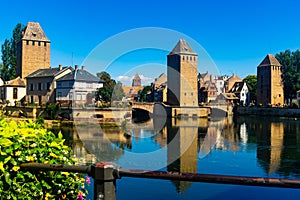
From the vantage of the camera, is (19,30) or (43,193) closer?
(43,193)

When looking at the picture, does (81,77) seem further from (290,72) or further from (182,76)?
(290,72)

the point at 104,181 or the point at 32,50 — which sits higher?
the point at 32,50

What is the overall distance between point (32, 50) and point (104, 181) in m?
55.2

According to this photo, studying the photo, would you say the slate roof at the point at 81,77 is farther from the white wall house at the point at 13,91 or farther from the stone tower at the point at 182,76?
the stone tower at the point at 182,76

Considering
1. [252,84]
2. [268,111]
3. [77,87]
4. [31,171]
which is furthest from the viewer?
[252,84]

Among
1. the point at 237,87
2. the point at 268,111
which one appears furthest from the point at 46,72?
the point at 237,87

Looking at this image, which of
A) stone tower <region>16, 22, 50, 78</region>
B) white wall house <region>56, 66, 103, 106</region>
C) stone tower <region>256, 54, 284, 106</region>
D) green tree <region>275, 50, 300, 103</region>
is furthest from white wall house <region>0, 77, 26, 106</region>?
green tree <region>275, 50, 300, 103</region>

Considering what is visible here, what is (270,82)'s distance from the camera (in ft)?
234

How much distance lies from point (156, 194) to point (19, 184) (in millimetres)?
10635

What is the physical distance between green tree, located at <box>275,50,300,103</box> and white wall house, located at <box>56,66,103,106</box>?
146ft

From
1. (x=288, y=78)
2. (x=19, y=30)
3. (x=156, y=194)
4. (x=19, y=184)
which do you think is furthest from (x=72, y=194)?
(x=288, y=78)

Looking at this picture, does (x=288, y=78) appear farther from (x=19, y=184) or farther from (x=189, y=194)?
(x=19, y=184)

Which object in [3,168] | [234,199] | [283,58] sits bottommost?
[234,199]

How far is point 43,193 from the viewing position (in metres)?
2.98
